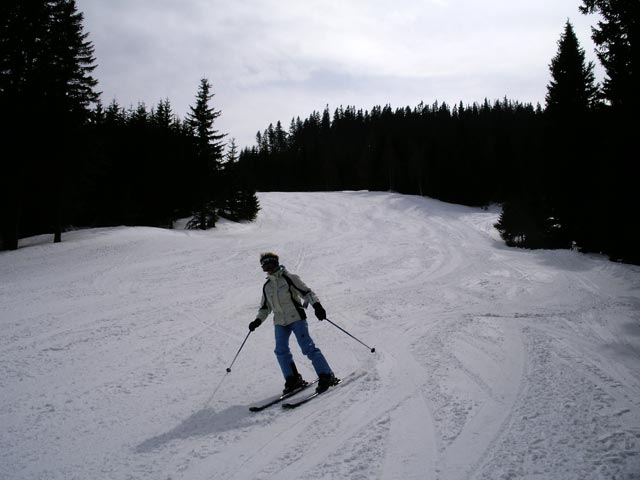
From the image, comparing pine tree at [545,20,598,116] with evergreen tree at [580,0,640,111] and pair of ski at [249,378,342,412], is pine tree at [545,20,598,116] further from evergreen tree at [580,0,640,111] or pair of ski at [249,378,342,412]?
pair of ski at [249,378,342,412]

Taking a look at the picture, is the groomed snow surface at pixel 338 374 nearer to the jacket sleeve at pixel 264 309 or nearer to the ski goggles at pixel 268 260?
the jacket sleeve at pixel 264 309

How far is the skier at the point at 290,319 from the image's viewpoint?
5.87 meters

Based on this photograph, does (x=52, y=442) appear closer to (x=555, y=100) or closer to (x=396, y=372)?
(x=396, y=372)

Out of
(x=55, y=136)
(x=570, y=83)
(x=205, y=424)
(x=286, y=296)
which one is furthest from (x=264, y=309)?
(x=570, y=83)

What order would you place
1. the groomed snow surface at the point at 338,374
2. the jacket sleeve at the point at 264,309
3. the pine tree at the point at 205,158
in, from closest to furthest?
1. the groomed snow surface at the point at 338,374
2. the jacket sleeve at the point at 264,309
3. the pine tree at the point at 205,158

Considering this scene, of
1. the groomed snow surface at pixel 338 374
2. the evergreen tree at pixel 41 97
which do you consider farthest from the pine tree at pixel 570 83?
the evergreen tree at pixel 41 97

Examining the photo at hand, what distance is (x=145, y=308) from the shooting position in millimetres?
10852

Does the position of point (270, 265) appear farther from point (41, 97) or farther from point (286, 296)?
point (41, 97)

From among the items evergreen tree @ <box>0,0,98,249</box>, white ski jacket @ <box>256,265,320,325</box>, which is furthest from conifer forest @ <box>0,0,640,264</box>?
white ski jacket @ <box>256,265,320,325</box>

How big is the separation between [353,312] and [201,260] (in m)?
9.47

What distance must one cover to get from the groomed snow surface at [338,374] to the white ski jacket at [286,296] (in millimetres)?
1201

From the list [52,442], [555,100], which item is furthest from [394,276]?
[555,100]

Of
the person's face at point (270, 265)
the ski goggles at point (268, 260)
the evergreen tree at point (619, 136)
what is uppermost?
the evergreen tree at point (619, 136)

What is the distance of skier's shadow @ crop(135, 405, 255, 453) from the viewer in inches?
181
